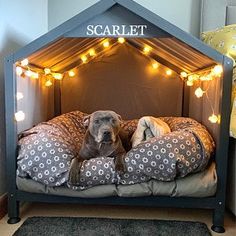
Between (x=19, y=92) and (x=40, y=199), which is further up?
(x=19, y=92)

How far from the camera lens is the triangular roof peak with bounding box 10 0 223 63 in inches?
64.3

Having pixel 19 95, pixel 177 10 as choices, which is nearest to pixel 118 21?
pixel 19 95

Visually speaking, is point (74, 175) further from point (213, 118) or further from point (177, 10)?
point (177, 10)

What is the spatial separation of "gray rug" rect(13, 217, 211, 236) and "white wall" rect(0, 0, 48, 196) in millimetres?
400

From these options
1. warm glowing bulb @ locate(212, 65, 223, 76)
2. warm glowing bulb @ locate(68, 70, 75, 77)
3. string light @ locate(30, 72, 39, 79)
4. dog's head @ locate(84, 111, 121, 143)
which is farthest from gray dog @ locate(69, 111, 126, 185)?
warm glowing bulb @ locate(68, 70, 75, 77)

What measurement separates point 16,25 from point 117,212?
1571mm

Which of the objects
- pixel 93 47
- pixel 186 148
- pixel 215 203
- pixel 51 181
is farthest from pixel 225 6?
pixel 51 181

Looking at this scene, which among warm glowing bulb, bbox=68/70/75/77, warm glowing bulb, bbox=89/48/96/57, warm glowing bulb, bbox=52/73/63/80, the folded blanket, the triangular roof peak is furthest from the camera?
warm glowing bulb, bbox=68/70/75/77

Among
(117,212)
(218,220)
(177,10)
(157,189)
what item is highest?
(177,10)

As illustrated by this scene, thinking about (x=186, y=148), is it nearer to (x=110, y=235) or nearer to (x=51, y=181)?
(x=110, y=235)

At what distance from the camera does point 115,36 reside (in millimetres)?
1725

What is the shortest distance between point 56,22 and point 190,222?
236cm

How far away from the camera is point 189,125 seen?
2164mm

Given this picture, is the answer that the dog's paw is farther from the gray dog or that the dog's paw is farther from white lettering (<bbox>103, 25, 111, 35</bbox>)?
white lettering (<bbox>103, 25, 111, 35</bbox>)
